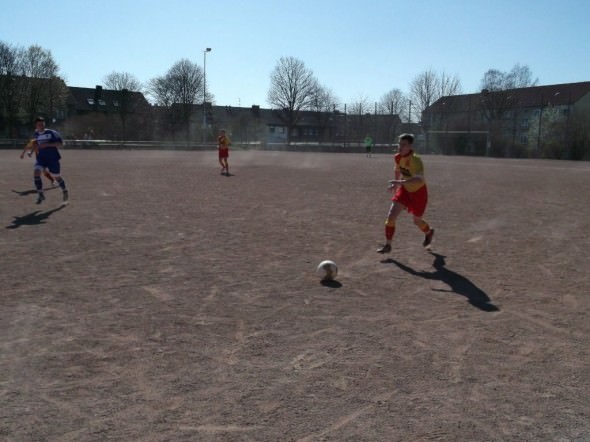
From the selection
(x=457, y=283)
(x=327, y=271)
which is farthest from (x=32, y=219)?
(x=457, y=283)

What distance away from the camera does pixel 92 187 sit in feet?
56.3

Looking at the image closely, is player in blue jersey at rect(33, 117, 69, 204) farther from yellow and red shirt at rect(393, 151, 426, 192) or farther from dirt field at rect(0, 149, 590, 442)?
yellow and red shirt at rect(393, 151, 426, 192)

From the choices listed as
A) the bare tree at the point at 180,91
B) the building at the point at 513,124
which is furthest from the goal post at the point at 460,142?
the bare tree at the point at 180,91

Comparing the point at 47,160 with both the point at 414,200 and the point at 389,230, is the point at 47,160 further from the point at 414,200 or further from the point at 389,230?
the point at 414,200

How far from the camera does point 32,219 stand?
10906 millimetres

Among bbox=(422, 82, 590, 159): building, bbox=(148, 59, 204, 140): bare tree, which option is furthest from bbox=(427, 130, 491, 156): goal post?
bbox=(148, 59, 204, 140): bare tree

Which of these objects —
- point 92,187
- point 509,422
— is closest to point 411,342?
point 509,422

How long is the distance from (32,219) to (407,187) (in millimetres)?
7311

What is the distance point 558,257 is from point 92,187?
1363 cm

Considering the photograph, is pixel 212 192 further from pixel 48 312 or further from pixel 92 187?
pixel 48 312

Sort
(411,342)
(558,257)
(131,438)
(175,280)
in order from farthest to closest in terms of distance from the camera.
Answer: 1. (558,257)
2. (175,280)
3. (411,342)
4. (131,438)

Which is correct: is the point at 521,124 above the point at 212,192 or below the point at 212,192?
above

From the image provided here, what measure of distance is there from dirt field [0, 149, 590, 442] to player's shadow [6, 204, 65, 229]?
0.12 metres

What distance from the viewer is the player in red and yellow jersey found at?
8453 mm
